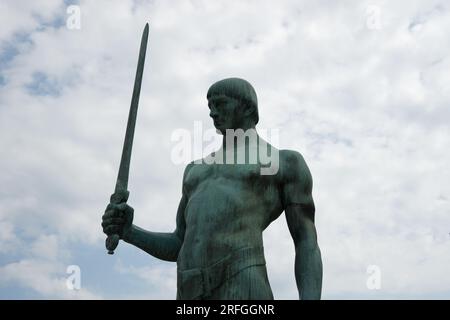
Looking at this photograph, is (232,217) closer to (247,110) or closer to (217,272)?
(217,272)

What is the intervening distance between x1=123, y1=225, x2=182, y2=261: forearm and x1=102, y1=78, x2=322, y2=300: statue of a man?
0.01 meters

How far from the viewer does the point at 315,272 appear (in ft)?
24.9

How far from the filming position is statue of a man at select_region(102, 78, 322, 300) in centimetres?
741

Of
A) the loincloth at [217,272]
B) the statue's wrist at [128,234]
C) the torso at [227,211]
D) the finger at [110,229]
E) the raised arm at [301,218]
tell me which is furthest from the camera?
the statue's wrist at [128,234]

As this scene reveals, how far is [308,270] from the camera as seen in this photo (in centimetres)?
760

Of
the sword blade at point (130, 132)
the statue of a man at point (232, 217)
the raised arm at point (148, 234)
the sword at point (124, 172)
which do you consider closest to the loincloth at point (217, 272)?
the statue of a man at point (232, 217)

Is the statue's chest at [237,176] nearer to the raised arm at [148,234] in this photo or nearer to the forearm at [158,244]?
the raised arm at [148,234]

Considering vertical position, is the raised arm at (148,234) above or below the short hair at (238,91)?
below

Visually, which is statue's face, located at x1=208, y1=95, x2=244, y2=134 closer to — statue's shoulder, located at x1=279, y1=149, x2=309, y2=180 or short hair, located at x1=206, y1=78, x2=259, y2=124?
short hair, located at x1=206, y1=78, x2=259, y2=124

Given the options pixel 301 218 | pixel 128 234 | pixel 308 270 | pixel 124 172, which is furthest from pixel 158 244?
pixel 308 270

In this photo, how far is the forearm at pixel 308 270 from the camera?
7.49m

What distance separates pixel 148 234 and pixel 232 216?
125 centimetres
